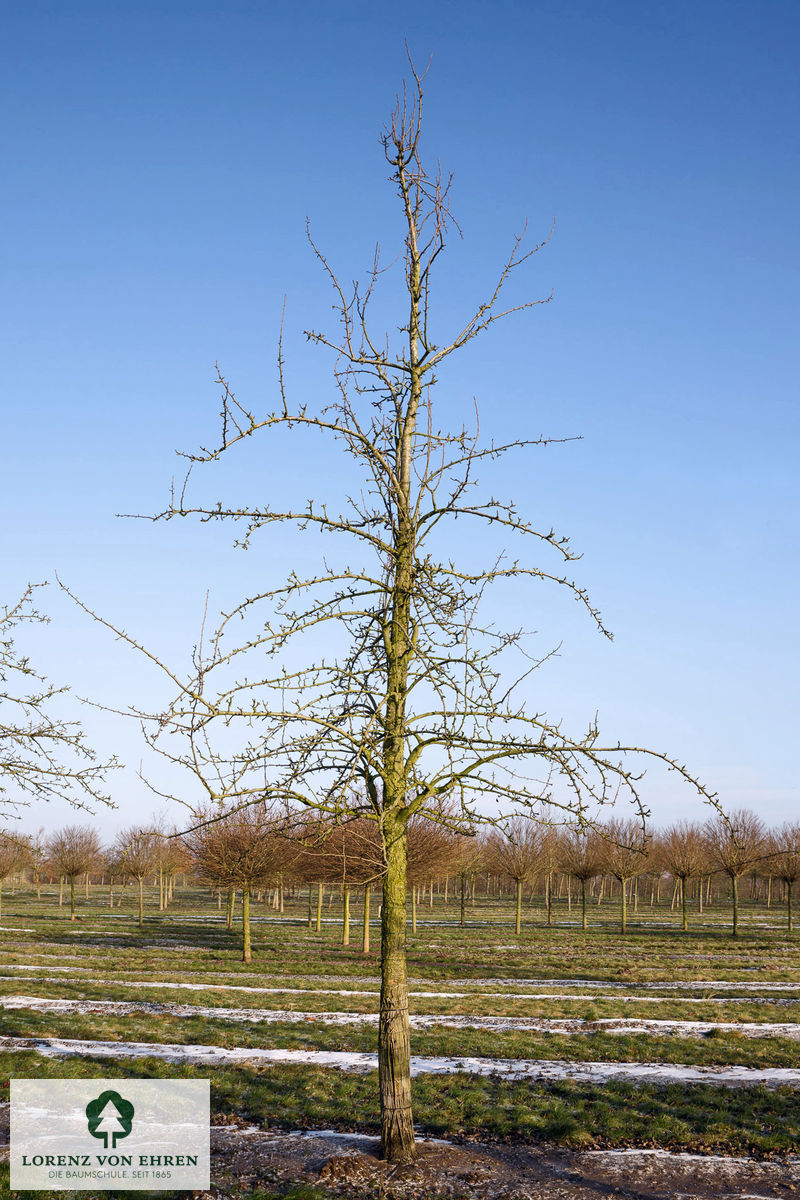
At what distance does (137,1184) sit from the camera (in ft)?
21.8

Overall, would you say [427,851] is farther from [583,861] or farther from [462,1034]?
[462,1034]

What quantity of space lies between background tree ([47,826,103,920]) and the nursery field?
11.3 meters

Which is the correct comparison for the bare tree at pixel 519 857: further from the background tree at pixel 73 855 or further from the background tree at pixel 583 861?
the background tree at pixel 73 855

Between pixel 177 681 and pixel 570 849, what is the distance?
1499 inches

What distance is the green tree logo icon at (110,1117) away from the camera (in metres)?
7.50

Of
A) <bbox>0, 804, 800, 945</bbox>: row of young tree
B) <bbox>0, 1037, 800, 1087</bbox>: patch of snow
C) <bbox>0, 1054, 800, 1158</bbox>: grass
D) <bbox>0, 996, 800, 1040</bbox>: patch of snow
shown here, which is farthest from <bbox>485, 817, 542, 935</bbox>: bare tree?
<bbox>0, 1054, 800, 1158</bbox>: grass

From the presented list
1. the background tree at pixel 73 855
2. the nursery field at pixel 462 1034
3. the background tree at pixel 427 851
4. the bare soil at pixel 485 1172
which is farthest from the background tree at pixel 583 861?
the bare soil at pixel 485 1172

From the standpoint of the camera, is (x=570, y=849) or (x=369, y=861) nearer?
(x=369, y=861)

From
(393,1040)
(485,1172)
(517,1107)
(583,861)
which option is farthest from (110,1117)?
(583,861)

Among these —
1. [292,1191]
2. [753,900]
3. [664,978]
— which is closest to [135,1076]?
[292,1191]

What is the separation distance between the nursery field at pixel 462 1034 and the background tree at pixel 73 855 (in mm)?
11337

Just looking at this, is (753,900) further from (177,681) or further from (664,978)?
(177,681)

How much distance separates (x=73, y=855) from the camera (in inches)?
1588

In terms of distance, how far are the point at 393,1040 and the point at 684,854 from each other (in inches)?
1426
